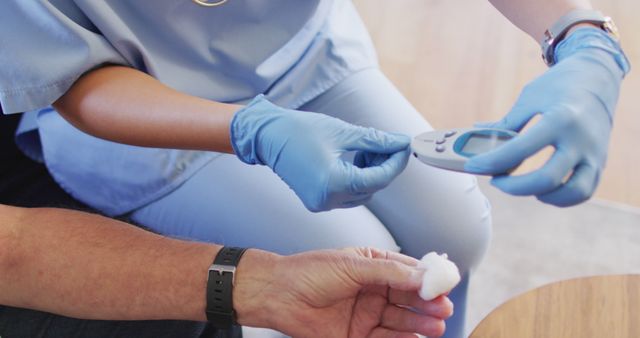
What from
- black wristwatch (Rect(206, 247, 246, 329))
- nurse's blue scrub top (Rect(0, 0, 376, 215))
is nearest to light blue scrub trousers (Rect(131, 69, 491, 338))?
nurse's blue scrub top (Rect(0, 0, 376, 215))

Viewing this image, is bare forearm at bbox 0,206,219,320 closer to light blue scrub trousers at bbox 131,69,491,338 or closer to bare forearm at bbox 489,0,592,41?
light blue scrub trousers at bbox 131,69,491,338

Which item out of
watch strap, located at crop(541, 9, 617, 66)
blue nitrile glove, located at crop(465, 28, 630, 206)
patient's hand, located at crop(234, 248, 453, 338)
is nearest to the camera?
blue nitrile glove, located at crop(465, 28, 630, 206)

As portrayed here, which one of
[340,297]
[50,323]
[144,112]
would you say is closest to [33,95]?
[144,112]

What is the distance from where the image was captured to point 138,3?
90 centimetres

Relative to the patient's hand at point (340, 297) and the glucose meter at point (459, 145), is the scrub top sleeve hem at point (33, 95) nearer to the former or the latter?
the patient's hand at point (340, 297)

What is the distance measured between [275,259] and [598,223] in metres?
0.96

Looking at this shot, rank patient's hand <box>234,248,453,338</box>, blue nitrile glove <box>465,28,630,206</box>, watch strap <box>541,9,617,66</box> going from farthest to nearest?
watch strap <box>541,9,617,66</box> < patient's hand <box>234,248,453,338</box> < blue nitrile glove <box>465,28,630,206</box>

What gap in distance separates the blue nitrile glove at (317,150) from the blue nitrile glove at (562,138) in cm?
12

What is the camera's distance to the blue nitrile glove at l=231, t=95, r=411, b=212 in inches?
30.1

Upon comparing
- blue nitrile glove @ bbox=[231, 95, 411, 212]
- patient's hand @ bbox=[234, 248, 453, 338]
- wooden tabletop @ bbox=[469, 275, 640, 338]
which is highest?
blue nitrile glove @ bbox=[231, 95, 411, 212]

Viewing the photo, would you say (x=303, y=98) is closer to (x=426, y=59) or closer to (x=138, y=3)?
(x=138, y=3)

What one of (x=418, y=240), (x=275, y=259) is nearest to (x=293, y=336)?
(x=275, y=259)

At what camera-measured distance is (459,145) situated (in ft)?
2.42

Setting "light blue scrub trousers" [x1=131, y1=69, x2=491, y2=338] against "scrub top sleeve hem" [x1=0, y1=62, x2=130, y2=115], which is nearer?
"scrub top sleeve hem" [x1=0, y1=62, x2=130, y2=115]
